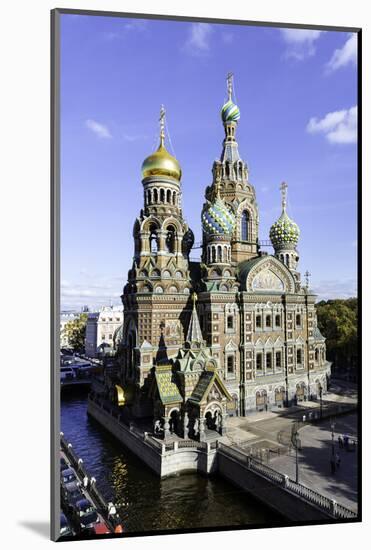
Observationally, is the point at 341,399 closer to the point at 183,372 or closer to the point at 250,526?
the point at 183,372

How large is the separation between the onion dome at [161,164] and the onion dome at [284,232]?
7.19 m

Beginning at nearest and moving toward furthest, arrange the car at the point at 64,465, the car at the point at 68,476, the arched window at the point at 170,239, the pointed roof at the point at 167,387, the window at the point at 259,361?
the car at the point at 68,476, the car at the point at 64,465, the pointed roof at the point at 167,387, the window at the point at 259,361, the arched window at the point at 170,239

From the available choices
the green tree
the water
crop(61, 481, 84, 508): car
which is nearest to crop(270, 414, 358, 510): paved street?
the water

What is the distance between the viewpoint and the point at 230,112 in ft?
72.2

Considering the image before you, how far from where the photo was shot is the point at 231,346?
18.4 meters

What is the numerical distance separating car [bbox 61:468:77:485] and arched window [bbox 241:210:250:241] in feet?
47.4

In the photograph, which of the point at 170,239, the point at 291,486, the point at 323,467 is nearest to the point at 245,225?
the point at 170,239

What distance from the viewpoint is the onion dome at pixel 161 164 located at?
19625mm

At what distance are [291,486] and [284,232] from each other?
1526 centimetres

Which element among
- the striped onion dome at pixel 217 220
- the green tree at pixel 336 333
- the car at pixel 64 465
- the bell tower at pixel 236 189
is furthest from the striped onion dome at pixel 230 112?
the car at pixel 64 465

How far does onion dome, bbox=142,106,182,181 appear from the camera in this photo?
19625 millimetres

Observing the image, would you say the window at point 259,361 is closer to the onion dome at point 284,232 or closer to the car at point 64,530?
the onion dome at point 284,232

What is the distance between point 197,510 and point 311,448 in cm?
507

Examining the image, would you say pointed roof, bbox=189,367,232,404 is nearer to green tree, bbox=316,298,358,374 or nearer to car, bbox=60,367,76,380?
green tree, bbox=316,298,358,374
